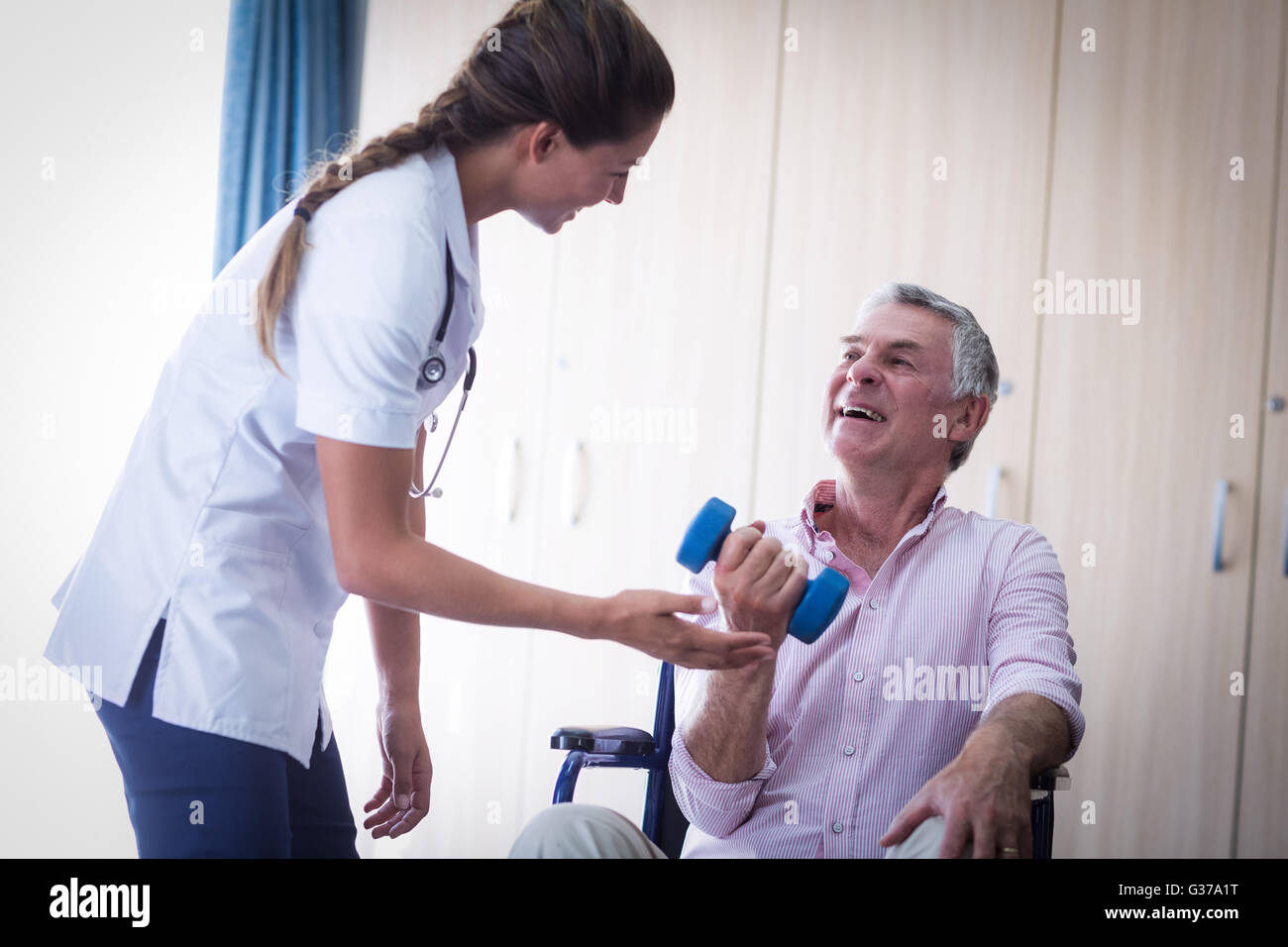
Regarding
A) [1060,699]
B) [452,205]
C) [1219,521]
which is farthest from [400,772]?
[1219,521]

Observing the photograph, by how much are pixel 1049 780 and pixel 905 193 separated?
1.87 meters

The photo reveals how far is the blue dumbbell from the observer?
4.26 ft

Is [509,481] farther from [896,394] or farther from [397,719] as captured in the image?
[397,719]

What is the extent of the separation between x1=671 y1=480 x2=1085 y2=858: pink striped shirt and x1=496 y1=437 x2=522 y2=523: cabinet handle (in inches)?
61.1

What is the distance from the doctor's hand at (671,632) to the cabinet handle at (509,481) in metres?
2.05

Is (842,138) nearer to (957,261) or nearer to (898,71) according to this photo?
(898,71)

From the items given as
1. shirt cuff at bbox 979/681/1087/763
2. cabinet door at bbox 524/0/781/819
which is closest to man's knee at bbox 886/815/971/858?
shirt cuff at bbox 979/681/1087/763

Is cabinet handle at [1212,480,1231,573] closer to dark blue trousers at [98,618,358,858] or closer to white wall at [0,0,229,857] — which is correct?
dark blue trousers at [98,618,358,858]

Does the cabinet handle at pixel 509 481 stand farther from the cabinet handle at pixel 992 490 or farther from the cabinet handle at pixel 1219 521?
the cabinet handle at pixel 1219 521

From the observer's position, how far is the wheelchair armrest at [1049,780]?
4.43 feet

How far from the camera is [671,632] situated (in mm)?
1146

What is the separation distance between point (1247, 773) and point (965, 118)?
1762 millimetres

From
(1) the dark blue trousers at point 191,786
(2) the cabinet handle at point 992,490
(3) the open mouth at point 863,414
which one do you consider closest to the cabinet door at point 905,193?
(2) the cabinet handle at point 992,490
